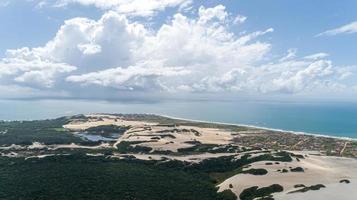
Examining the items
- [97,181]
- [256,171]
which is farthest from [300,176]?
[97,181]

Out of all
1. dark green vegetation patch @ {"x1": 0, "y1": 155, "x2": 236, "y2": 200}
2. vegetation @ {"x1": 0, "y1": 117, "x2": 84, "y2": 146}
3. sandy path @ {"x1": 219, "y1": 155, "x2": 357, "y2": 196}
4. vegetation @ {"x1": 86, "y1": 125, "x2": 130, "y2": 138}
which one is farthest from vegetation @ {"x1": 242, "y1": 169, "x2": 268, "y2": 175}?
vegetation @ {"x1": 86, "y1": 125, "x2": 130, "y2": 138}

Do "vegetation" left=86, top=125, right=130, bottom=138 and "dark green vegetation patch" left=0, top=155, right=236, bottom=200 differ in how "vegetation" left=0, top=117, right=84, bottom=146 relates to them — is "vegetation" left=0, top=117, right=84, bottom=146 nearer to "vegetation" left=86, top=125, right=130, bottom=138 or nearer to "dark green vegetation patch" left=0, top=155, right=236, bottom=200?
"vegetation" left=86, top=125, right=130, bottom=138

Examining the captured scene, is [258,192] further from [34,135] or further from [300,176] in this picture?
[34,135]

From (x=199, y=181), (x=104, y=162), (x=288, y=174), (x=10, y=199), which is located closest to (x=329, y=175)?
(x=288, y=174)

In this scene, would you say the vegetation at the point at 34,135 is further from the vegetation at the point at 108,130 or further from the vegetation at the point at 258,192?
the vegetation at the point at 258,192

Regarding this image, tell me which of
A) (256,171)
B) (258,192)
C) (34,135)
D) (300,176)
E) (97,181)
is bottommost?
(258,192)

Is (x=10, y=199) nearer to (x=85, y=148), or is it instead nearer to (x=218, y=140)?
(x=85, y=148)

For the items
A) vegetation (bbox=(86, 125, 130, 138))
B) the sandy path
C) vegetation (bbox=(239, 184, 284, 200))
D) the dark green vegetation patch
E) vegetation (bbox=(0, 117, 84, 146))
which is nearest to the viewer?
the dark green vegetation patch

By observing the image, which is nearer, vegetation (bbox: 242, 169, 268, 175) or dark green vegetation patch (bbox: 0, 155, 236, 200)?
dark green vegetation patch (bbox: 0, 155, 236, 200)

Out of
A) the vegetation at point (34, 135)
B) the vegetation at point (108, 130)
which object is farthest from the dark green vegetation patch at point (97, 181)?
the vegetation at point (108, 130)

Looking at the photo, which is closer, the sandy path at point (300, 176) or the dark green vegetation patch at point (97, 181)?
the dark green vegetation patch at point (97, 181)

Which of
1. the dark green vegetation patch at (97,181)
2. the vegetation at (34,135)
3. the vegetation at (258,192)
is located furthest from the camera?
the vegetation at (34,135)
